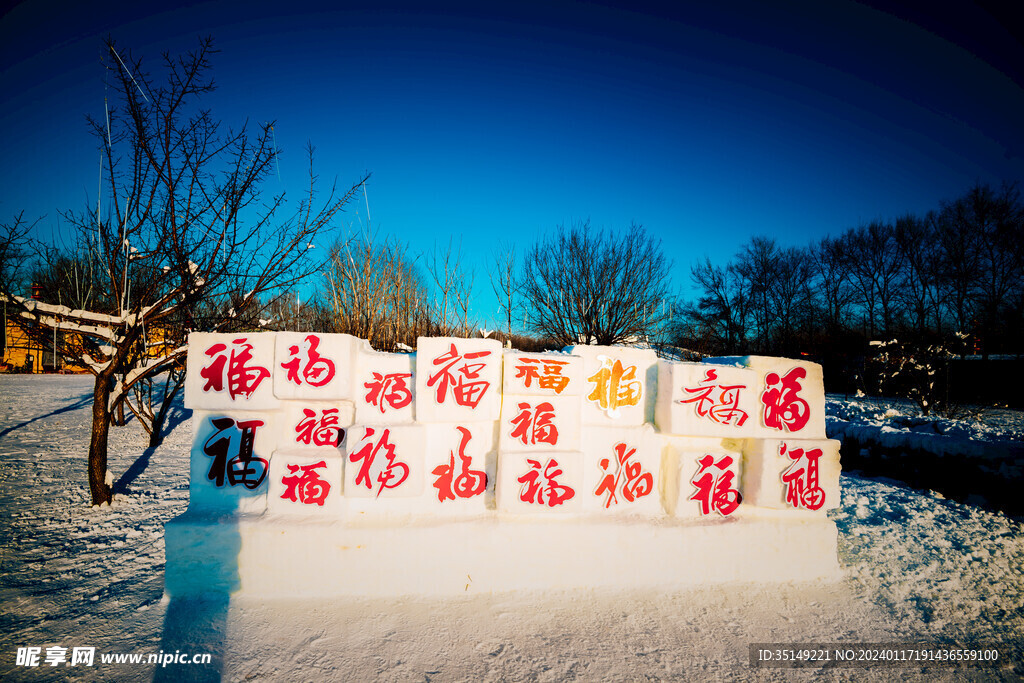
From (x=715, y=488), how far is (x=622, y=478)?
65cm

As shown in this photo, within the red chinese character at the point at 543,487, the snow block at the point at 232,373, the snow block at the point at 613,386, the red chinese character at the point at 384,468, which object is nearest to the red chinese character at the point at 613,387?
the snow block at the point at 613,386

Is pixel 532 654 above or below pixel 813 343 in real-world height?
below

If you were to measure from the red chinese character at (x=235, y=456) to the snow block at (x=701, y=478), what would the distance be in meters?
2.69

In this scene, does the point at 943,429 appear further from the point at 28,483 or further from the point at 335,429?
the point at 28,483

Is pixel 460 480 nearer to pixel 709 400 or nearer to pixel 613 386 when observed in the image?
pixel 613 386

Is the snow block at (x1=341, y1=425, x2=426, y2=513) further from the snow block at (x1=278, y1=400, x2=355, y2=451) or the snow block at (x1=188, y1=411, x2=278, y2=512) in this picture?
the snow block at (x1=188, y1=411, x2=278, y2=512)

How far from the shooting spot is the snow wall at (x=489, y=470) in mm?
2426

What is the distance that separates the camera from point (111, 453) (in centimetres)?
510

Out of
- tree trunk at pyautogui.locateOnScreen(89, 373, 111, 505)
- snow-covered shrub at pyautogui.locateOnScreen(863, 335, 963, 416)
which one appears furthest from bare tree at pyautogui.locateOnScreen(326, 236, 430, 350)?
snow-covered shrub at pyautogui.locateOnScreen(863, 335, 963, 416)

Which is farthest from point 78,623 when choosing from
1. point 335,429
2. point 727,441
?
point 727,441

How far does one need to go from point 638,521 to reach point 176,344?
14.7ft

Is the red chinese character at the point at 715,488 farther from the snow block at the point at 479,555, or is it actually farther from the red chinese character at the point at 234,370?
the red chinese character at the point at 234,370

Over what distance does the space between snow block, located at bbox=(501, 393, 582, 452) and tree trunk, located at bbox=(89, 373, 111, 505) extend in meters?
3.50

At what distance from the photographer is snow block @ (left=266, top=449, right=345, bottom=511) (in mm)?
2459
